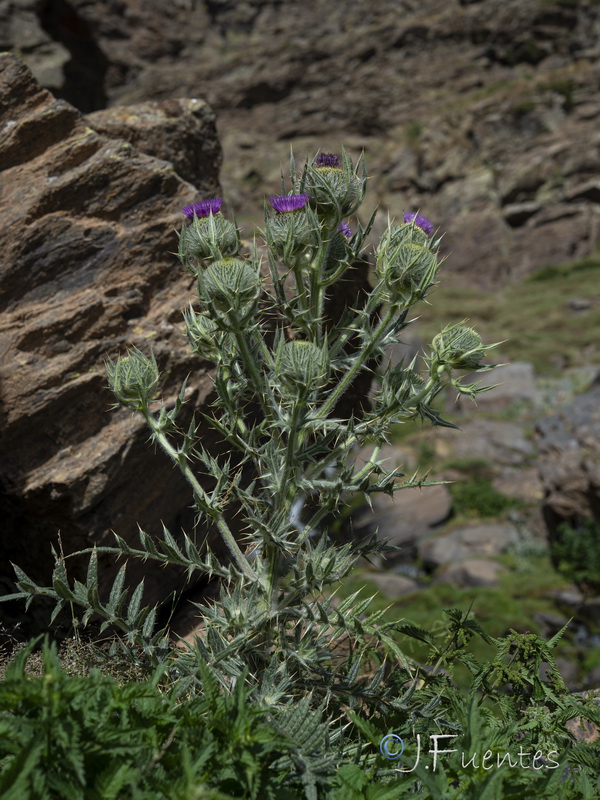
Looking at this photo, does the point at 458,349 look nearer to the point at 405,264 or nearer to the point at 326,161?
the point at 405,264

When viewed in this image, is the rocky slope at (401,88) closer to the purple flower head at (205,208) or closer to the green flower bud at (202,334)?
the purple flower head at (205,208)

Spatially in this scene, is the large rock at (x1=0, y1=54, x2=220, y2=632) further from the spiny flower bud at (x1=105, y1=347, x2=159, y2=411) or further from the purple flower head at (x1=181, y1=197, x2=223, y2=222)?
the purple flower head at (x1=181, y1=197, x2=223, y2=222)

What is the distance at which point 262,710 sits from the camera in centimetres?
169

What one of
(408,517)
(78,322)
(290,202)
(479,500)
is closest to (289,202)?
(290,202)

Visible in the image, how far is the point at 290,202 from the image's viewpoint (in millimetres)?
2205

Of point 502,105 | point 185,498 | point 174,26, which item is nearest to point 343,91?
point 502,105

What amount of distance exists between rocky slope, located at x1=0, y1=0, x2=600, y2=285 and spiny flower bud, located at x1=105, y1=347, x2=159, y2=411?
15.0 meters

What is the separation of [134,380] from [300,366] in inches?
27.3

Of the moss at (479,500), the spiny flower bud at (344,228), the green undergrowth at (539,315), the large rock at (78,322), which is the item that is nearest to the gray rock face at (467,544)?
the moss at (479,500)

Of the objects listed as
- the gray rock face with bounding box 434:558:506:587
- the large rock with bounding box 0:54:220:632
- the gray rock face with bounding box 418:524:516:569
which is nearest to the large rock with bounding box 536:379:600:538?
the gray rock face with bounding box 418:524:516:569

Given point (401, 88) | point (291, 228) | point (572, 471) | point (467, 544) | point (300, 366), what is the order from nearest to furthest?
point (300, 366) < point (291, 228) < point (572, 471) < point (467, 544) < point (401, 88)

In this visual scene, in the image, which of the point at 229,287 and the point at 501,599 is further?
the point at 501,599

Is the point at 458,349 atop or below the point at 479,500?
atop

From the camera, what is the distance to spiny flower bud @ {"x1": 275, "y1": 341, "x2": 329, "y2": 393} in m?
2.00
